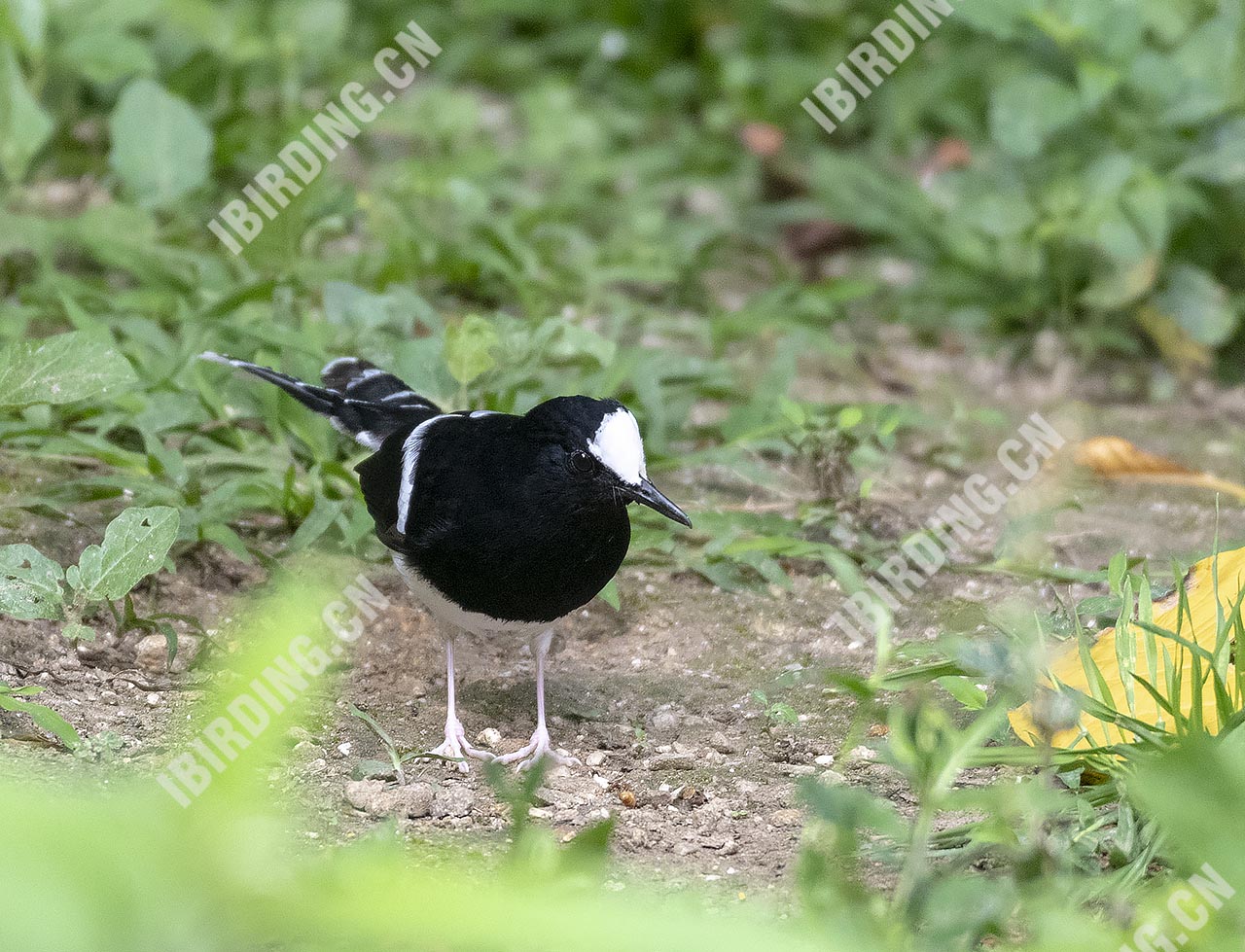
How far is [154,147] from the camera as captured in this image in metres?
5.13

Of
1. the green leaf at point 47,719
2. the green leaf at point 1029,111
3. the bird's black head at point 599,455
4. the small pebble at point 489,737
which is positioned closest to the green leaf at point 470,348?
the bird's black head at point 599,455

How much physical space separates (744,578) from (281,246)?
2157 mm

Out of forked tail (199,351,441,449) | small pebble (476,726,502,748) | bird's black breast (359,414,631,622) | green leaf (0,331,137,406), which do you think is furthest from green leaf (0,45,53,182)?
small pebble (476,726,502,748)

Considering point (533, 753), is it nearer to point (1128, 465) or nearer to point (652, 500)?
point (652, 500)

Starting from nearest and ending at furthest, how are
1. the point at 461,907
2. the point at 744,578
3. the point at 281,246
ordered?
the point at 461,907 → the point at 744,578 → the point at 281,246

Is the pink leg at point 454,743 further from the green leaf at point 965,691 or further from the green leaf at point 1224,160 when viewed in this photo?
the green leaf at point 1224,160

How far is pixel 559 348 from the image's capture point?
448 cm

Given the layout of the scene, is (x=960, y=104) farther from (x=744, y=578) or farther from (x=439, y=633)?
(x=439, y=633)

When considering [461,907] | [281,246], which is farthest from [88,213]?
[461,907]

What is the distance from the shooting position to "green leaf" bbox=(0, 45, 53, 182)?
4.90 metres

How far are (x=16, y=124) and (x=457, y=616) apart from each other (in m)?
2.92

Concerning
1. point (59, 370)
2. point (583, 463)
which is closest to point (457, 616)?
point (583, 463)

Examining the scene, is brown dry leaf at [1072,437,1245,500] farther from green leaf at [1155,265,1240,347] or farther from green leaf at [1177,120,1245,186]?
green leaf at [1177,120,1245,186]

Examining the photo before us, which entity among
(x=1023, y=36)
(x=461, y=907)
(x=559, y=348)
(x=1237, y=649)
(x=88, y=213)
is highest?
(x=1023, y=36)
